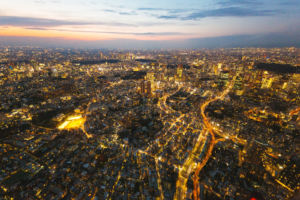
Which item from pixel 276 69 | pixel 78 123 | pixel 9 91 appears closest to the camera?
pixel 78 123

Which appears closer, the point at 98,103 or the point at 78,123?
the point at 78,123

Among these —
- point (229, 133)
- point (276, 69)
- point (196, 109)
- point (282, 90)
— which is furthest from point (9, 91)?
point (276, 69)

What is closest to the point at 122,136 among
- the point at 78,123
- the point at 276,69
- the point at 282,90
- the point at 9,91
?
the point at 78,123

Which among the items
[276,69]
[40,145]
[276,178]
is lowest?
[276,178]

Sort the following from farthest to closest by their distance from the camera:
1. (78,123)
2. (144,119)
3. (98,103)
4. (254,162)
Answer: (98,103)
(144,119)
(78,123)
(254,162)

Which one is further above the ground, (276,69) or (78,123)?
(276,69)

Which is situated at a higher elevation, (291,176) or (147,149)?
(147,149)

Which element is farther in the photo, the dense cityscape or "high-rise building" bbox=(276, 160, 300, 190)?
"high-rise building" bbox=(276, 160, 300, 190)

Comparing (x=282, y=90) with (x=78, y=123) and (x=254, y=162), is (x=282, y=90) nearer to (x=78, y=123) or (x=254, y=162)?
(x=254, y=162)

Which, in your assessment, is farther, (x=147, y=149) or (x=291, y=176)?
(x=147, y=149)

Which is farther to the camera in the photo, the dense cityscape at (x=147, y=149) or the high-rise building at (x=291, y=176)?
the high-rise building at (x=291, y=176)
